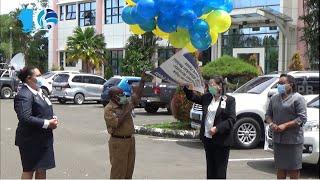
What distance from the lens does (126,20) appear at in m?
6.20

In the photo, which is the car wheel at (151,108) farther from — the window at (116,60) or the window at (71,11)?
the window at (71,11)

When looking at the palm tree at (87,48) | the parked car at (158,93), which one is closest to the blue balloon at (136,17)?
the parked car at (158,93)

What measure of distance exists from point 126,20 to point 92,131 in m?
10.3

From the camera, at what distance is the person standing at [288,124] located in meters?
6.92

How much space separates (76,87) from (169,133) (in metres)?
14.6

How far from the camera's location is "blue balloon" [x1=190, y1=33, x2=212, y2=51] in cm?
575

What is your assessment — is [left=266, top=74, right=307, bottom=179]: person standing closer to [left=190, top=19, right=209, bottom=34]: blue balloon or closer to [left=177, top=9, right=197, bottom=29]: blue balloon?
[left=190, top=19, right=209, bottom=34]: blue balloon

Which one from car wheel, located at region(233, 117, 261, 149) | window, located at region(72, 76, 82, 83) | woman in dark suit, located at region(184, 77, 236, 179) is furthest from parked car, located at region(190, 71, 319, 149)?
window, located at region(72, 76, 82, 83)

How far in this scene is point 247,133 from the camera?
40.5ft

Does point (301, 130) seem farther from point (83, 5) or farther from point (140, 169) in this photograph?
point (83, 5)

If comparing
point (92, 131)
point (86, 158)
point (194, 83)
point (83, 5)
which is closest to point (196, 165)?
point (86, 158)

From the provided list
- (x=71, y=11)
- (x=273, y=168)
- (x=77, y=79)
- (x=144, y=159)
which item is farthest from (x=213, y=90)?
(x=71, y=11)

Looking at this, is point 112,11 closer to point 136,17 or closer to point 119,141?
point 119,141

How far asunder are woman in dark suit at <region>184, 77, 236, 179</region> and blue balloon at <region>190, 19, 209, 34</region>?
3.59ft
